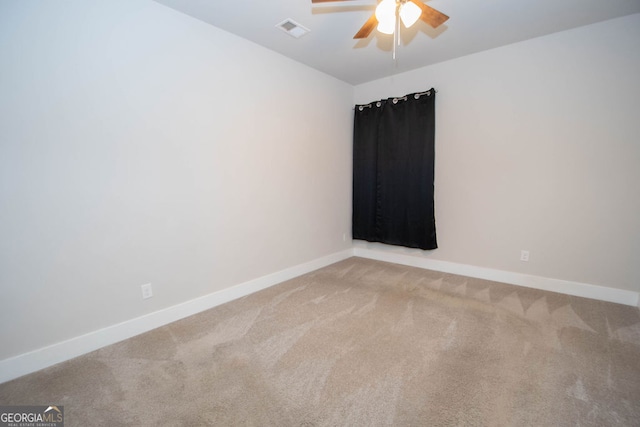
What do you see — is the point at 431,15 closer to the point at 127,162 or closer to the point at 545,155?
the point at 545,155

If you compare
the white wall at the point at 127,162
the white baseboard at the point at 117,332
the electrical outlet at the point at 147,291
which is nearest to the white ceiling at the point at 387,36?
the white wall at the point at 127,162

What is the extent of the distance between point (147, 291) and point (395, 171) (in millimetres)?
3131

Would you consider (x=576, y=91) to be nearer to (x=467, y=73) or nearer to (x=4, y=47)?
(x=467, y=73)

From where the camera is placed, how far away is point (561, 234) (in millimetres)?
2832

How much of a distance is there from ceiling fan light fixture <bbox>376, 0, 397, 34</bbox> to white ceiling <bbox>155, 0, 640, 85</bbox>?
0.52 meters

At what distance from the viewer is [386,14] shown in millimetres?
1745

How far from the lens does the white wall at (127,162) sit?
5.56 ft

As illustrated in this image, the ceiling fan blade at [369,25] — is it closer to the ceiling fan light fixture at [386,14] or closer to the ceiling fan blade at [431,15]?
the ceiling fan light fixture at [386,14]

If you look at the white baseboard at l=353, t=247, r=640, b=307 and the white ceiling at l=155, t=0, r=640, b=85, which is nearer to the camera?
the white ceiling at l=155, t=0, r=640, b=85

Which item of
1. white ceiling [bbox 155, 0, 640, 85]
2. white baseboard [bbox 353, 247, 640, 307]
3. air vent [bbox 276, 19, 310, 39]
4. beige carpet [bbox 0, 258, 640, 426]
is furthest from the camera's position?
white baseboard [bbox 353, 247, 640, 307]

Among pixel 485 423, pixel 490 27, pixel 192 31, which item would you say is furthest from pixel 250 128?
pixel 485 423

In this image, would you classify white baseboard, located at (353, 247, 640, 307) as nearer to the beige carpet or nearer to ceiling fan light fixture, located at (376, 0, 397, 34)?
the beige carpet

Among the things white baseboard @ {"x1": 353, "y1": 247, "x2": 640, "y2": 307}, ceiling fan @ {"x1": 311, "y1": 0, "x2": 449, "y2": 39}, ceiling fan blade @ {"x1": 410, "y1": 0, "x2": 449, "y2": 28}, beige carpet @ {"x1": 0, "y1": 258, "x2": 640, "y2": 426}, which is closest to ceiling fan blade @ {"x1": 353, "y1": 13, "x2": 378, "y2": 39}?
ceiling fan @ {"x1": 311, "y1": 0, "x2": 449, "y2": 39}

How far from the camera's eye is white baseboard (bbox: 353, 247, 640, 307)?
2.62 m
